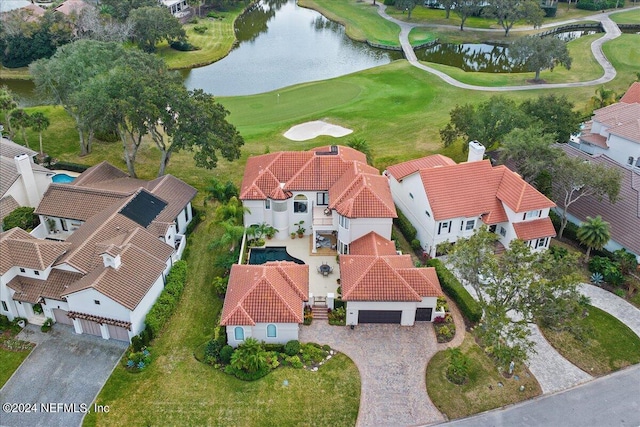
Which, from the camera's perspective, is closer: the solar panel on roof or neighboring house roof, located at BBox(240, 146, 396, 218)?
neighboring house roof, located at BBox(240, 146, 396, 218)

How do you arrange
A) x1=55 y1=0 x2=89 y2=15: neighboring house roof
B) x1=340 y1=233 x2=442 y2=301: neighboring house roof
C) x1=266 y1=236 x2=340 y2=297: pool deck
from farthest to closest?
x1=55 y1=0 x2=89 y2=15: neighboring house roof → x1=266 y1=236 x2=340 y2=297: pool deck → x1=340 y1=233 x2=442 y2=301: neighboring house roof

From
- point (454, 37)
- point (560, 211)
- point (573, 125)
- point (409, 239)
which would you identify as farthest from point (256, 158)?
point (454, 37)

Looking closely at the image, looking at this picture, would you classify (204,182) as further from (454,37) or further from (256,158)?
(454,37)

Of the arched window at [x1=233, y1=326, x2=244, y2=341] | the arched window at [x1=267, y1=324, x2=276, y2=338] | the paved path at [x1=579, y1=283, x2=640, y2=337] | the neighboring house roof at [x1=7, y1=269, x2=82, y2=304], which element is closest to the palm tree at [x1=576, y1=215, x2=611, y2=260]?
the paved path at [x1=579, y1=283, x2=640, y2=337]

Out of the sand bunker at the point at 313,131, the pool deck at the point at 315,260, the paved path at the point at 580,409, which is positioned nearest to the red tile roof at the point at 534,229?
the paved path at the point at 580,409

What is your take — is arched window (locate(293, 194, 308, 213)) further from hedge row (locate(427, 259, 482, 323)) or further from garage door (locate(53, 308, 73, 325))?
→ garage door (locate(53, 308, 73, 325))

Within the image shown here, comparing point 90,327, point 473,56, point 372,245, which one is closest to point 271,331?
point 372,245

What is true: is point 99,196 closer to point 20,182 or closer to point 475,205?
point 20,182
